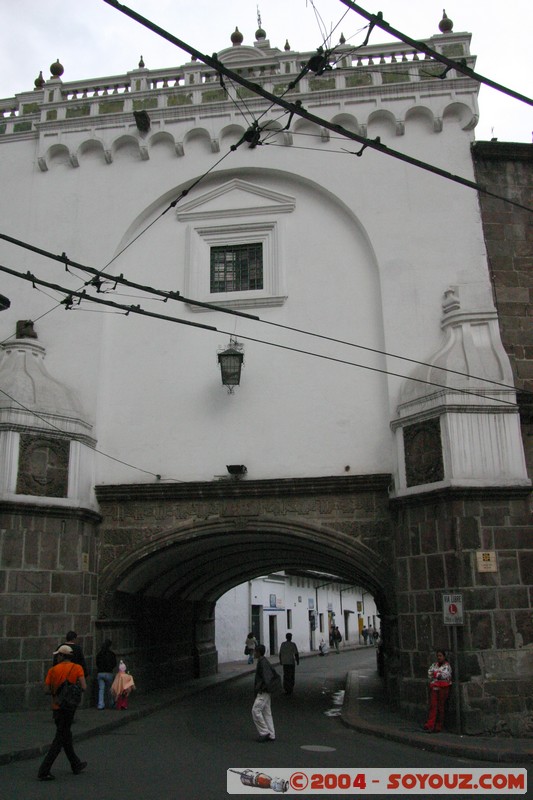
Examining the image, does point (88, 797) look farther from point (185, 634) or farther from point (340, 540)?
point (185, 634)

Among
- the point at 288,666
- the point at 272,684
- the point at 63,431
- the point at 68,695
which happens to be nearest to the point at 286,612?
the point at 288,666

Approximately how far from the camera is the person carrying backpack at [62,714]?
7371mm

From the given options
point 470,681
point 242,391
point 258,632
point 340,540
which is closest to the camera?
point 470,681

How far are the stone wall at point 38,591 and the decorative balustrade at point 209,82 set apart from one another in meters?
8.28

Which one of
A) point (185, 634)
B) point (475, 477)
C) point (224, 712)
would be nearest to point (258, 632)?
point (185, 634)

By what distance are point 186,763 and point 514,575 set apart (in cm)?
Answer: 527

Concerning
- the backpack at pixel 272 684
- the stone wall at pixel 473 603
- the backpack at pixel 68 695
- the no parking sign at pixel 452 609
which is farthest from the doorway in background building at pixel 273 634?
the backpack at pixel 68 695

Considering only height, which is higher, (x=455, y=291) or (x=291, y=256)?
(x=291, y=256)

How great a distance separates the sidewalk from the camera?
8.95 metres

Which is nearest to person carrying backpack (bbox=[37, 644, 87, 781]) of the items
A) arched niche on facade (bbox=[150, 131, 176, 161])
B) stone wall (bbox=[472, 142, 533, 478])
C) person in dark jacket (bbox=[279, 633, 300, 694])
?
stone wall (bbox=[472, 142, 533, 478])

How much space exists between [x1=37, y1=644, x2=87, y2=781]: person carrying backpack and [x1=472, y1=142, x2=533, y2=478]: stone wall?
8238 millimetres

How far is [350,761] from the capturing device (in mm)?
8531

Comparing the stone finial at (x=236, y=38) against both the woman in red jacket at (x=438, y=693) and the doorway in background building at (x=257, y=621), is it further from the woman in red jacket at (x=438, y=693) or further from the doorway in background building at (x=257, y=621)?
the doorway in background building at (x=257, y=621)

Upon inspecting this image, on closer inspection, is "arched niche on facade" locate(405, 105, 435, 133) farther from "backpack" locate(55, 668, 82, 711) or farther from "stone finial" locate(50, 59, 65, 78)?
"backpack" locate(55, 668, 82, 711)
